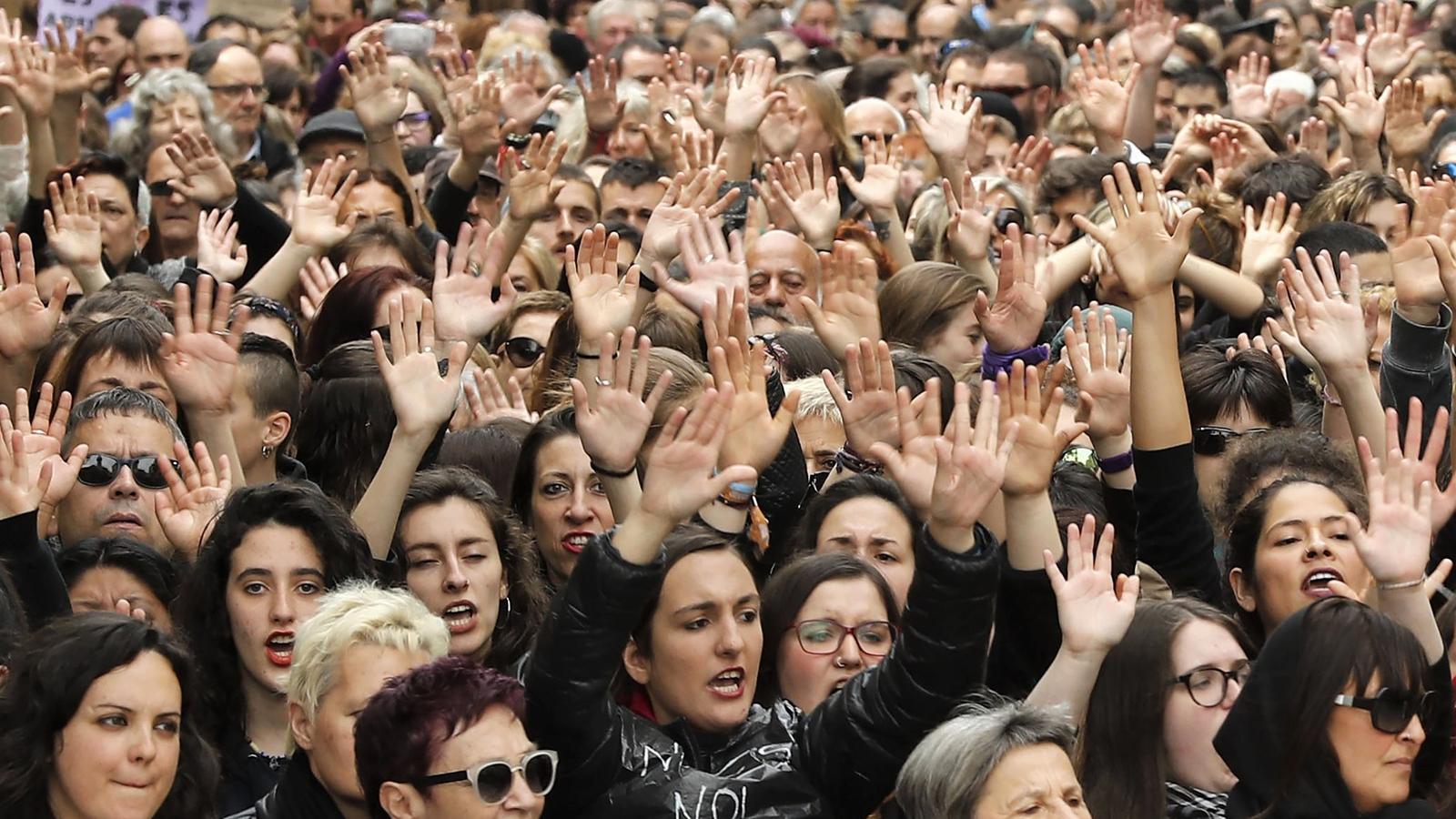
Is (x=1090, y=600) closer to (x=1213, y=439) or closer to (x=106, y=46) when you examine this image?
(x=1213, y=439)

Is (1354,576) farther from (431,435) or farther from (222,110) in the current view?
(222,110)

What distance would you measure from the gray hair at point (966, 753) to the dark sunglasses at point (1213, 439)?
2163mm

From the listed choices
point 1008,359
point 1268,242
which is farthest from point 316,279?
point 1268,242

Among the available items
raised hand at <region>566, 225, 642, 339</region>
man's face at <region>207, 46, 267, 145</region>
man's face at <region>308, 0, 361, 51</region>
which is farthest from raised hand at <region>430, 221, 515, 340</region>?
man's face at <region>308, 0, 361, 51</region>

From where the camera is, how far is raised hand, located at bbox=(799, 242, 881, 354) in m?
6.69

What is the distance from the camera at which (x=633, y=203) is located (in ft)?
30.3

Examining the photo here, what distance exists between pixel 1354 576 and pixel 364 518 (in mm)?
2256

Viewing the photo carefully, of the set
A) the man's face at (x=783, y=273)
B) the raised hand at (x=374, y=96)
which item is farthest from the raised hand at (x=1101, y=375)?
the raised hand at (x=374, y=96)

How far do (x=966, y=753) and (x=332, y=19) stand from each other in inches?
417

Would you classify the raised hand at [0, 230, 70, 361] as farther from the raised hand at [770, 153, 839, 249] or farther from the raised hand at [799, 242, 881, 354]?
the raised hand at [770, 153, 839, 249]

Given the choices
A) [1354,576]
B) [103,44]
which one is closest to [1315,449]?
[1354,576]

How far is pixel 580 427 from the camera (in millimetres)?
5008

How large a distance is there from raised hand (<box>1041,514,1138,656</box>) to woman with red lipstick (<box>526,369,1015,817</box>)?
0.85 feet

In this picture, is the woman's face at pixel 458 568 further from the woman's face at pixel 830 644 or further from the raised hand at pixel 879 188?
the raised hand at pixel 879 188
